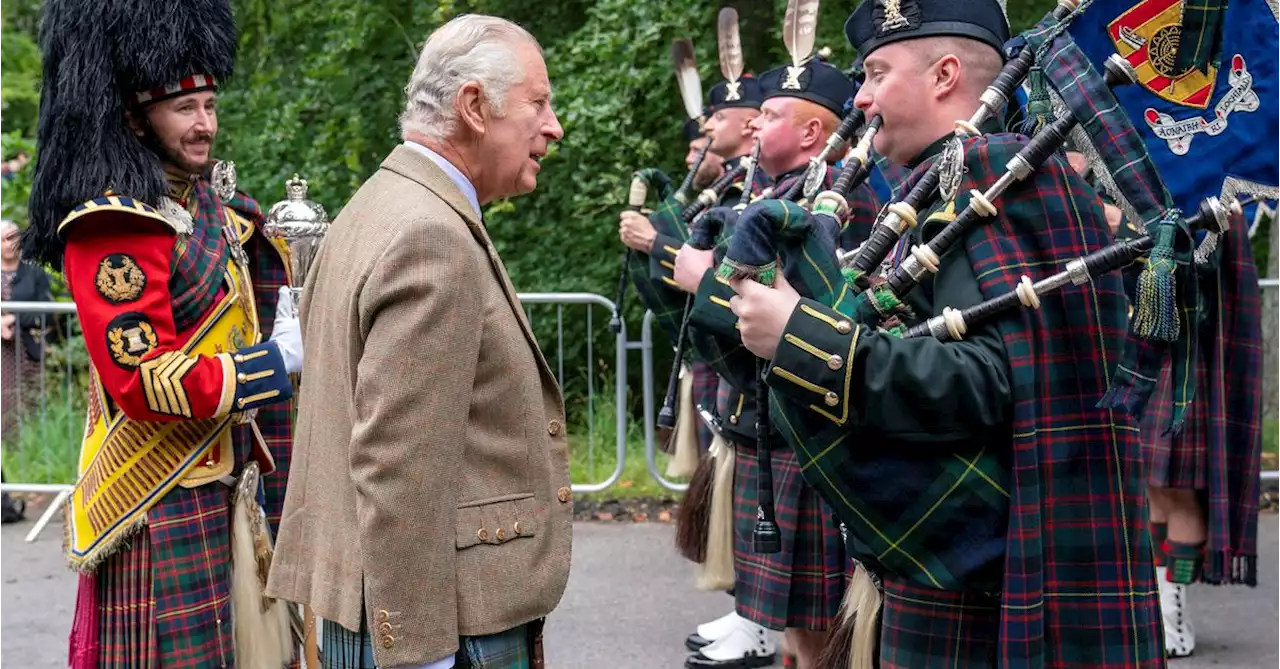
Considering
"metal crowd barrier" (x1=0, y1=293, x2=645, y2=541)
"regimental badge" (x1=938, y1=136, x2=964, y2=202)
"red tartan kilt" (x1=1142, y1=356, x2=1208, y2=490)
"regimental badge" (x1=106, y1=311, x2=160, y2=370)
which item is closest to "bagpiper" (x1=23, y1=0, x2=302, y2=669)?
"regimental badge" (x1=106, y1=311, x2=160, y2=370)

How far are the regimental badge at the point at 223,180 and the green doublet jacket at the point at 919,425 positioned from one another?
1.95 m

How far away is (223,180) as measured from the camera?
152 inches

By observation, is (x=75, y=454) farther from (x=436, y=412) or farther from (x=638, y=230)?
(x=436, y=412)

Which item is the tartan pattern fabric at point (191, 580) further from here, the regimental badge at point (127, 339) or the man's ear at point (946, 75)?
the man's ear at point (946, 75)

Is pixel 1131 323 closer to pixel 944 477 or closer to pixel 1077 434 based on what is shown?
pixel 1077 434

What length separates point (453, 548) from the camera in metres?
2.33

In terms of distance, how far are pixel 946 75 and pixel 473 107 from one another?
0.91m

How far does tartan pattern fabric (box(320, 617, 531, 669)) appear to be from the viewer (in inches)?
94.8

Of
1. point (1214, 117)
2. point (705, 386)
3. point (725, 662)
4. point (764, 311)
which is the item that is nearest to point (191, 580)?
point (764, 311)

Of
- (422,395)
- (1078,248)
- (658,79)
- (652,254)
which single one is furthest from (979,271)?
(658,79)

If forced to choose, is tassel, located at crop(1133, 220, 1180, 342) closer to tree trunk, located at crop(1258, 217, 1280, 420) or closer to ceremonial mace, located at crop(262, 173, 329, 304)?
ceremonial mace, located at crop(262, 173, 329, 304)

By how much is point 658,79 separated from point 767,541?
673 cm

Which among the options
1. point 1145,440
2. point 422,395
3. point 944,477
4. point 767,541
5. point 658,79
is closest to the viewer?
point 422,395

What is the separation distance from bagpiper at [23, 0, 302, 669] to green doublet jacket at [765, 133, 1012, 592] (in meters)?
1.58
